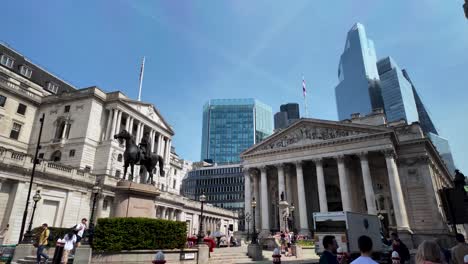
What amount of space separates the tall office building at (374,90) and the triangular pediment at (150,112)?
133 m

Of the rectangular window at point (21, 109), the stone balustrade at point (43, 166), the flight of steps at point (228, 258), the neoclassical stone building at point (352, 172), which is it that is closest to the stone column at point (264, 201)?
the neoclassical stone building at point (352, 172)

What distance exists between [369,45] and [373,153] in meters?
179

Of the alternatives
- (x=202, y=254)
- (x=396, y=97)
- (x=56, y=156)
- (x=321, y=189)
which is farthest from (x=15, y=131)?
(x=396, y=97)

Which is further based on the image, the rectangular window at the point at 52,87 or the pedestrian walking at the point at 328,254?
the rectangular window at the point at 52,87

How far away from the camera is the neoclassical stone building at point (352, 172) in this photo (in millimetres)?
43188

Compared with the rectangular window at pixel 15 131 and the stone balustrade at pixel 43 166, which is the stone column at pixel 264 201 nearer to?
the stone balustrade at pixel 43 166

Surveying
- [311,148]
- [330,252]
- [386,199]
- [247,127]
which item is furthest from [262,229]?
[247,127]

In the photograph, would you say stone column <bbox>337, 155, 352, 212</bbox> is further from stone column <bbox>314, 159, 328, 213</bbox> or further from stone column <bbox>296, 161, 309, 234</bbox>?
stone column <bbox>296, 161, 309, 234</bbox>

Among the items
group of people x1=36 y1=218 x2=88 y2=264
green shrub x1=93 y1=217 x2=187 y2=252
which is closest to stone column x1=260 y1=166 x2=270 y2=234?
green shrub x1=93 y1=217 x2=187 y2=252

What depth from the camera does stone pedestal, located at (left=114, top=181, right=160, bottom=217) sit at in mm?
14727

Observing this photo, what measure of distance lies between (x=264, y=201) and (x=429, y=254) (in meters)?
49.1

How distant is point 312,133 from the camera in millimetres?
50188

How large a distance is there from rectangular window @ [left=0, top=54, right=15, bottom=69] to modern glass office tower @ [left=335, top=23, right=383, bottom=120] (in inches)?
6503

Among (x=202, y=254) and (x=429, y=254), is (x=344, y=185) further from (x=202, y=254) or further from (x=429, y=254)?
(x=429, y=254)
